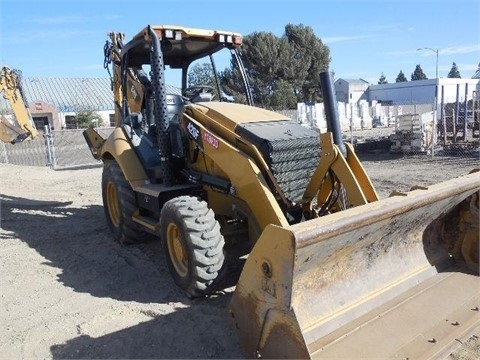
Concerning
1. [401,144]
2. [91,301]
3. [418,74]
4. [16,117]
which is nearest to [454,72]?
[418,74]

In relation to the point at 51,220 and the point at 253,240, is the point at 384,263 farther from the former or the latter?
the point at 51,220

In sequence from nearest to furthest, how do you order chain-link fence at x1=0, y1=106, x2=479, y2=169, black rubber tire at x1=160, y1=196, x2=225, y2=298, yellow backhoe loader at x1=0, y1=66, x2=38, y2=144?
black rubber tire at x1=160, y1=196, x2=225, y2=298 → yellow backhoe loader at x1=0, y1=66, x2=38, y2=144 → chain-link fence at x1=0, y1=106, x2=479, y2=169

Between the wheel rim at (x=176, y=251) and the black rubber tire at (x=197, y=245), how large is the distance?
17 millimetres

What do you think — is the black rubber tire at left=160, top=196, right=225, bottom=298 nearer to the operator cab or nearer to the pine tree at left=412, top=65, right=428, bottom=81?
the operator cab

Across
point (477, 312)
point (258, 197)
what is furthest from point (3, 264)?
point (477, 312)

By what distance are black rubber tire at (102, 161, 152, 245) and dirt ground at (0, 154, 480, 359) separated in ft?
0.57

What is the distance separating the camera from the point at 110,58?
7363mm

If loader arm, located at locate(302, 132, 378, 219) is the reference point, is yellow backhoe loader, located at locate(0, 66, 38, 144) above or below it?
above

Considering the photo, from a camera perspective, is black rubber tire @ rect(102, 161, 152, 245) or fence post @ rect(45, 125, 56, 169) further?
fence post @ rect(45, 125, 56, 169)

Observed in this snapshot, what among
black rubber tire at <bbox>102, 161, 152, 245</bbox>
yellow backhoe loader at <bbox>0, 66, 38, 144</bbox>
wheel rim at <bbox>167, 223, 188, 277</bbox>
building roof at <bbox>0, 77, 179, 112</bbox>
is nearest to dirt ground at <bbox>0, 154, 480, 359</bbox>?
black rubber tire at <bbox>102, 161, 152, 245</bbox>

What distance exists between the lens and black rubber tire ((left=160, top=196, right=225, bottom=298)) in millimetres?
4176

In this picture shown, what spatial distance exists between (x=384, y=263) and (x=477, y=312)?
0.79m

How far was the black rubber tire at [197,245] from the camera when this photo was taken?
13.7 ft

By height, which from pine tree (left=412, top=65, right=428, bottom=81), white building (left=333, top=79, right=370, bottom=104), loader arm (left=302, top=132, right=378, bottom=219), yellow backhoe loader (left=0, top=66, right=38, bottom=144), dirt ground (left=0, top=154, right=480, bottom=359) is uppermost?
pine tree (left=412, top=65, right=428, bottom=81)
